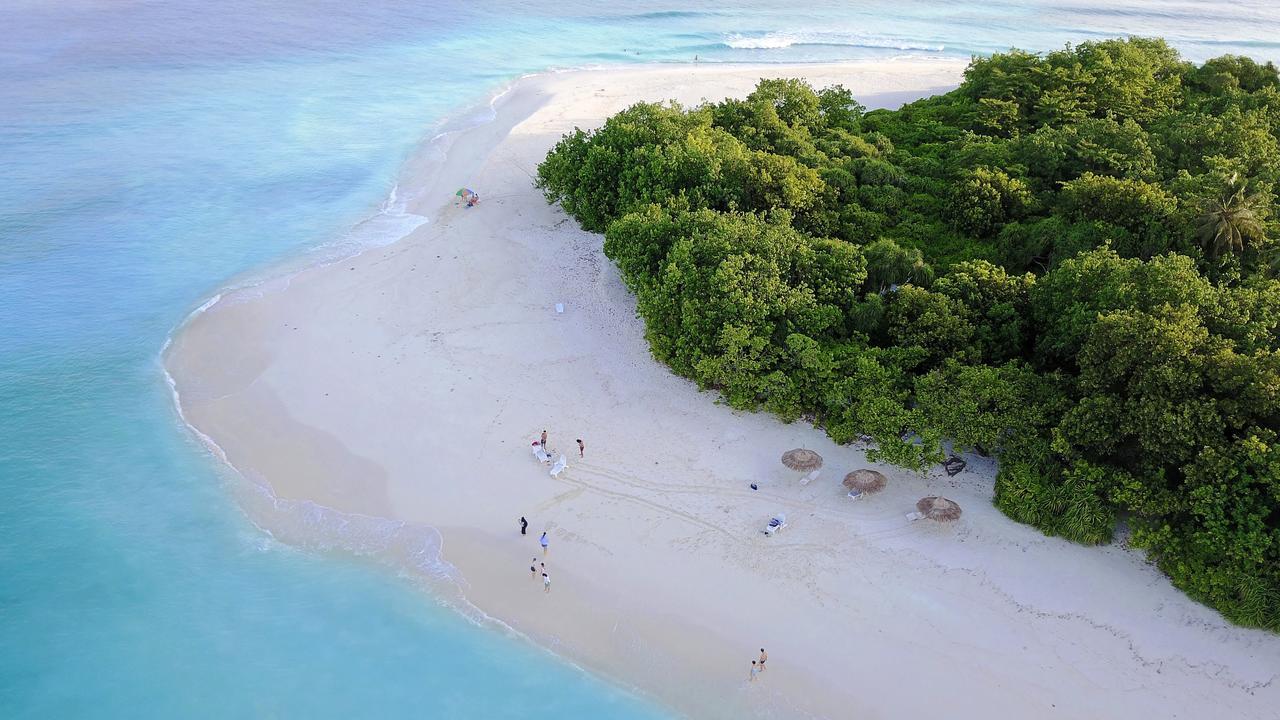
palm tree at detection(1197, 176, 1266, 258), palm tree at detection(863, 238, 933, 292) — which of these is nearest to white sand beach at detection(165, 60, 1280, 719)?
palm tree at detection(863, 238, 933, 292)

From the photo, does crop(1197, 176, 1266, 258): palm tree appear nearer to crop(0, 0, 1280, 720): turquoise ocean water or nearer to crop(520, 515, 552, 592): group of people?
crop(520, 515, 552, 592): group of people

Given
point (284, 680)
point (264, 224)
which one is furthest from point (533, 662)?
point (264, 224)

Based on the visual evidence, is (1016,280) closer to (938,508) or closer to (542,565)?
(938,508)

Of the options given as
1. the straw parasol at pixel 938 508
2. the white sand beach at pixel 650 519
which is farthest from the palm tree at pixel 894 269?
the straw parasol at pixel 938 508

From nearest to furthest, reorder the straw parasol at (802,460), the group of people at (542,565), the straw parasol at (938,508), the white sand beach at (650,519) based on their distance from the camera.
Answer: the white sand beach at (650,519) → the group of people at (542,565) → the straw parasol at (938,508) → the straw parasol at (802,460)

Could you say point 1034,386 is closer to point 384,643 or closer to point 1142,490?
point 1142,490

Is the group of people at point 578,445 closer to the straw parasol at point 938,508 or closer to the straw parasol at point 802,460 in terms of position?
the straw parasol at point 802,460

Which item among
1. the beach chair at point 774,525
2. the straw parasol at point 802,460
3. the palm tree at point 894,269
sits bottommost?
the beach chair at point 774,525
